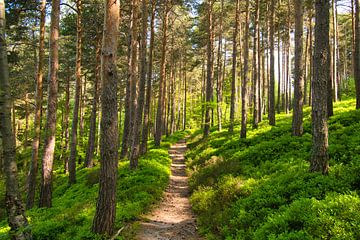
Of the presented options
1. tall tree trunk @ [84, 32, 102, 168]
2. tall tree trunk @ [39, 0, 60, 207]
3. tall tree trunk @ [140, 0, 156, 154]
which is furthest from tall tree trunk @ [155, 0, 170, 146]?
tall tree trunk @ [39, 0, 60, 207]

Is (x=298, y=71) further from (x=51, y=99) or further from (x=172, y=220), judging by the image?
(x=51, y=99)

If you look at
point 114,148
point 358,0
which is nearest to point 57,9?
point 114,148

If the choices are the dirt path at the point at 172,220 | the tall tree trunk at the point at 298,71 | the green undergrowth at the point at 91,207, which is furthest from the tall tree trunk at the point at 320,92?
the green undergrowth at the point at 91,207

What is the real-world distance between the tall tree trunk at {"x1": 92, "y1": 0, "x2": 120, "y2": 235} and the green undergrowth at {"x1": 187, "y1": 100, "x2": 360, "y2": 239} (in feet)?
8.94

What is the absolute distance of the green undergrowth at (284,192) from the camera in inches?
201

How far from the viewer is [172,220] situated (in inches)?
329

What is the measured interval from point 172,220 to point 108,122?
13.6 feet

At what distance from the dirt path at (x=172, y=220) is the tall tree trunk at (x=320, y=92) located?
3972 mm

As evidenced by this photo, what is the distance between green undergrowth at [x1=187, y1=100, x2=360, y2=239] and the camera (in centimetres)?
512

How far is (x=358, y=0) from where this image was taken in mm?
15336

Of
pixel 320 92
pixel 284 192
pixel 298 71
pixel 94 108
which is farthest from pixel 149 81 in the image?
pixel 284 192

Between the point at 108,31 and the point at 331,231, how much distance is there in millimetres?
6071

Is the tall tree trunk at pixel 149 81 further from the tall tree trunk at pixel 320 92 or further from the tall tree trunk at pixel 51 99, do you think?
the tall tree trunk at pixel 320 92

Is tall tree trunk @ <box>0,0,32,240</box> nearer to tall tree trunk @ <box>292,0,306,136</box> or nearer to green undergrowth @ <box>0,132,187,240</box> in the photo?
green undergrowth @ <box>0,132,187,240</box>
